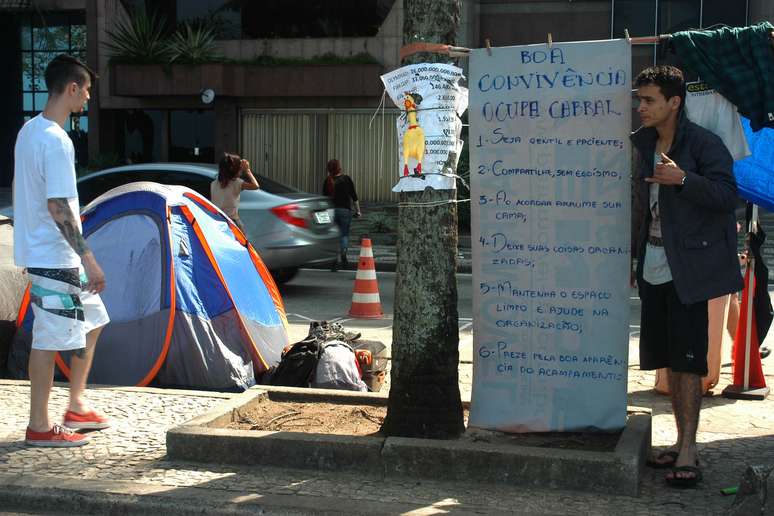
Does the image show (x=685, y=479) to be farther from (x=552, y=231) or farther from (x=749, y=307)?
(x=749, y=307)

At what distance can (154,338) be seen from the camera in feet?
23.5

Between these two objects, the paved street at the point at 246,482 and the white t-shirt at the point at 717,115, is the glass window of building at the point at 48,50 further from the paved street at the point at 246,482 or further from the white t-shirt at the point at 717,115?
the white t-shirt at the point at 717,115

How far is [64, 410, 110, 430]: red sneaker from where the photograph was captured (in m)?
5.64

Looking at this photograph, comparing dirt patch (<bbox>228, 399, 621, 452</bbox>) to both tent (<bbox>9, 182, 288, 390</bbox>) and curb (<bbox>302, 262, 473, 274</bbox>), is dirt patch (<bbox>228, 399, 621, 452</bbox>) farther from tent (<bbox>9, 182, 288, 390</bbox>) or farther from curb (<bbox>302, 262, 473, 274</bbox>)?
curb (<bbox>302, 262, 473, 274</bbox>)

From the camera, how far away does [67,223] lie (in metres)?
5.20

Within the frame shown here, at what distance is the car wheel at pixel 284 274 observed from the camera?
42.6ft

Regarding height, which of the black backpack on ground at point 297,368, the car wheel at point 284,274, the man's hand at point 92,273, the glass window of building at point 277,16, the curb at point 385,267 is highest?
the glass window of building at point 277,16

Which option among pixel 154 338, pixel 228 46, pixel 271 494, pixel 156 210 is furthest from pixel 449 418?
pixel 228 46

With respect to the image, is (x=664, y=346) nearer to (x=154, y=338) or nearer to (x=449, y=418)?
(x=449, y=418)

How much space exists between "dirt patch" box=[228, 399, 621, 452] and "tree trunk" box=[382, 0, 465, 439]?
0.85 ft

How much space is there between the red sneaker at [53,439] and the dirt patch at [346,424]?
0.84m

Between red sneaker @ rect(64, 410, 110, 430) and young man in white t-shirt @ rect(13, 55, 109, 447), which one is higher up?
young man in white t-shirt @ rect(13, 55, 109, 447)

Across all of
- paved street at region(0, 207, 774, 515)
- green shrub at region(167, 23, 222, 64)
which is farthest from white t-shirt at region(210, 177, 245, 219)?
green shrub at region(167, 23, 222, 64)

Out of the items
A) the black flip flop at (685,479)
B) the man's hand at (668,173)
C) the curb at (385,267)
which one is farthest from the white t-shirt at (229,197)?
the black flip flop at (685,479)
